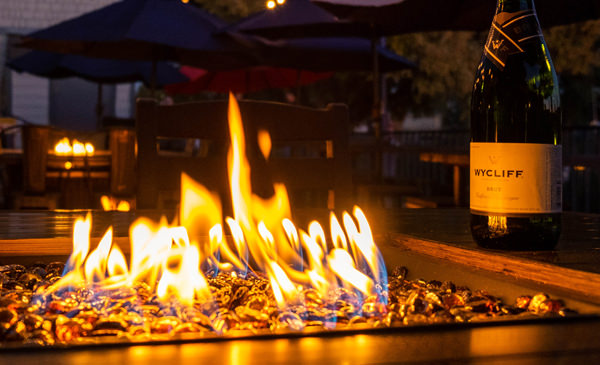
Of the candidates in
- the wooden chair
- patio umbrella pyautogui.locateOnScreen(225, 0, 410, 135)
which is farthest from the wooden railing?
the wooden chair

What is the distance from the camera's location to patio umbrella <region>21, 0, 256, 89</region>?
6398 millimetres

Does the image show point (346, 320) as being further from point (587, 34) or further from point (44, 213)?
point (587, 34)

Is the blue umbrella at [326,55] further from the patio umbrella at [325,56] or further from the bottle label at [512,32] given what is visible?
the bottle label at [512,32]

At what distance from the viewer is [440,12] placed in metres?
6.04

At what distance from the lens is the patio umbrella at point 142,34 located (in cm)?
640

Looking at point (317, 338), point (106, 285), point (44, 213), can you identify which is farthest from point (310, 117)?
point (317, 338)

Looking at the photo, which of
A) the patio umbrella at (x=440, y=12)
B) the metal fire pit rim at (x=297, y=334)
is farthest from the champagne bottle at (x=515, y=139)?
the patio umbrella at (x=440, y=12)

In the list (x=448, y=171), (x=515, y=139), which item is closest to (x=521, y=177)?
(x=515, y=139)

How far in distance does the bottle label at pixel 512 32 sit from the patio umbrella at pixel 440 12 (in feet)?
13.1

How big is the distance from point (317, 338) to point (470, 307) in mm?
386

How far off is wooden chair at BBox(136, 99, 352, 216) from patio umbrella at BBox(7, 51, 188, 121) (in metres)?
8.01

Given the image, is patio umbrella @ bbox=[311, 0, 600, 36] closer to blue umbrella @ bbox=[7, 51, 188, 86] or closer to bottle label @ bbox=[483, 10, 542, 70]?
bottle label @ bbox=[483, 10, 542, 70]

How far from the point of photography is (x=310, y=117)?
2.38 m

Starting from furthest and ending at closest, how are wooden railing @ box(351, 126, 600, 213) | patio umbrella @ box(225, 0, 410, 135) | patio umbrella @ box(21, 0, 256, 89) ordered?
patio umbrella @ box(225, 0, 410, 135)
patio umbrella @ box(21, 0, 256, 89)
wooden railing @ box(351, 126, 600, 213)
